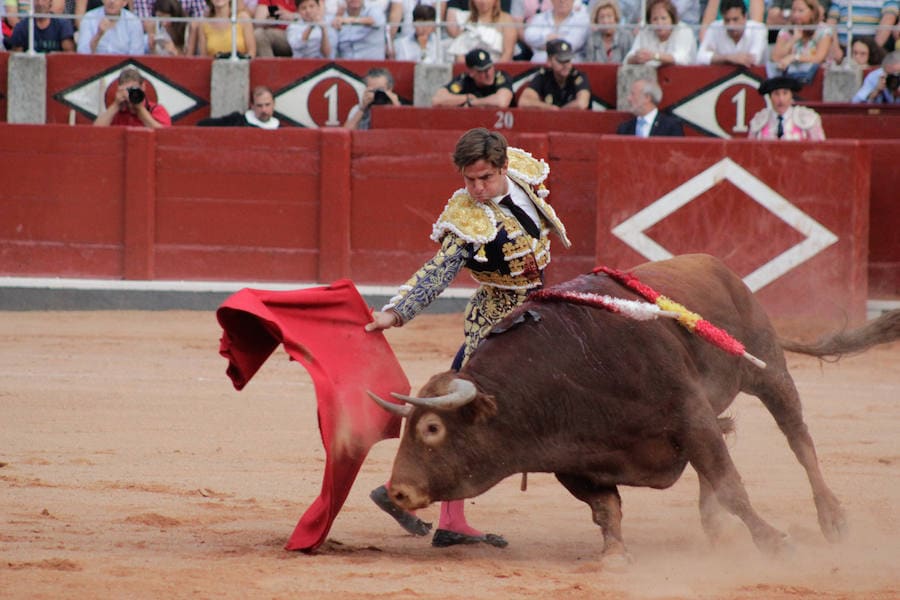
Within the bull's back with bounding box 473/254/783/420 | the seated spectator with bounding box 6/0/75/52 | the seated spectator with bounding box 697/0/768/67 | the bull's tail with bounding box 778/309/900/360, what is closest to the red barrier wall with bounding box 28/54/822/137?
the seated spectator with bounding box 697/0/768/67

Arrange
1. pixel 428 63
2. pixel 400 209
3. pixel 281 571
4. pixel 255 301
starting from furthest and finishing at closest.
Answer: pixel 428 63 → pixel 400 209 → pixel 255 301 → pixel 281 571

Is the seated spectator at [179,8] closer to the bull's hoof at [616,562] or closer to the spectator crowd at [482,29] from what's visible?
the spectator crowd at [482,29]

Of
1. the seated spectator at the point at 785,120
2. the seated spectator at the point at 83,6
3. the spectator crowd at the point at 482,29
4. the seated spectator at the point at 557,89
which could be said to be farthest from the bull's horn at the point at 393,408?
the seated spectator at the point at 83,6

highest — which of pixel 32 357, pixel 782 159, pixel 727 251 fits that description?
pixel 782 159

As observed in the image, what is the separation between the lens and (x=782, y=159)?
8469 millimetres

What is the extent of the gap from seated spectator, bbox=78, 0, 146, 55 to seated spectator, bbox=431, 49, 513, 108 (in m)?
2.45

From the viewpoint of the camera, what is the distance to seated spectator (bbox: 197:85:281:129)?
9398mm

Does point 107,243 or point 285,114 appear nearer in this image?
point 107,243

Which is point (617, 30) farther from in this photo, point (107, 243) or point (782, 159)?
point (107, 243)

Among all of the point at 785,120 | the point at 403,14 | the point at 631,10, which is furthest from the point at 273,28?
the point at 785,120

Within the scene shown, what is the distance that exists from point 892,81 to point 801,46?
0.68 metres

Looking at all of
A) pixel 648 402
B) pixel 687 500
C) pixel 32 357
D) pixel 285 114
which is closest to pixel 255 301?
pixel 648 402

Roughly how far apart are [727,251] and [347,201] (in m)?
2.38

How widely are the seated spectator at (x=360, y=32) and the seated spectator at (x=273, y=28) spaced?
40cm
